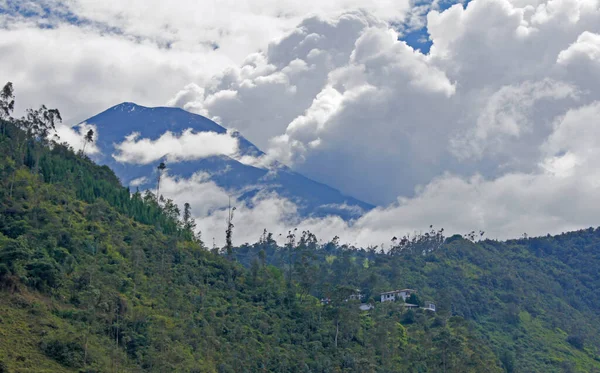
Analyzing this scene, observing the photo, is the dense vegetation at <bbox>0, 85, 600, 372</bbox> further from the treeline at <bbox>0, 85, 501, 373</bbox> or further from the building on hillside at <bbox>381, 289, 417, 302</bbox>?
the building on hillside at <bbox>381, 289, 417, 302</bbox>

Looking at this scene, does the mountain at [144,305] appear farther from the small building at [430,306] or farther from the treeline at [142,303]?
the small building at [430,306]

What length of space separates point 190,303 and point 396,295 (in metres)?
51.8

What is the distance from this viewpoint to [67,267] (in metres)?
89.0

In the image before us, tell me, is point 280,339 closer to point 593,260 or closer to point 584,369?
point 584,369

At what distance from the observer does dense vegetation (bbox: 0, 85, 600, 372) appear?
3194 inches

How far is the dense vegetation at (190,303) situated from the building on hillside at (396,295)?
84.4 inches

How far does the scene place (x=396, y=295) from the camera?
5586 inches

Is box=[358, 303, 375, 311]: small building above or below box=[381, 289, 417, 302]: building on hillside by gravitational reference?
below

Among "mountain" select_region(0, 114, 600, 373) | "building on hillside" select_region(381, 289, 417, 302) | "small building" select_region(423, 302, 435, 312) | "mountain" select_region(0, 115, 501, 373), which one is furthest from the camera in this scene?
"building on hillside" select_region(381, 289, 417, 302)

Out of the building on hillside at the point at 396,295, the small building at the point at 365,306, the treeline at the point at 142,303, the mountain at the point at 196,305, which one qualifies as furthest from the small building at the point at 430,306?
Result: the small building at the point at 365,306

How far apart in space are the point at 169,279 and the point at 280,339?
16275mm

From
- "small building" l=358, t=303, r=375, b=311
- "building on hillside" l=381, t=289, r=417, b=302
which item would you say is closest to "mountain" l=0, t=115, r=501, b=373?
"small building" l=358, t=303, r=375, b=311

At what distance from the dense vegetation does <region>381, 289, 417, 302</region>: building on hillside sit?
2.14 m

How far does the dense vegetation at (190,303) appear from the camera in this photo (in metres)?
81.1
